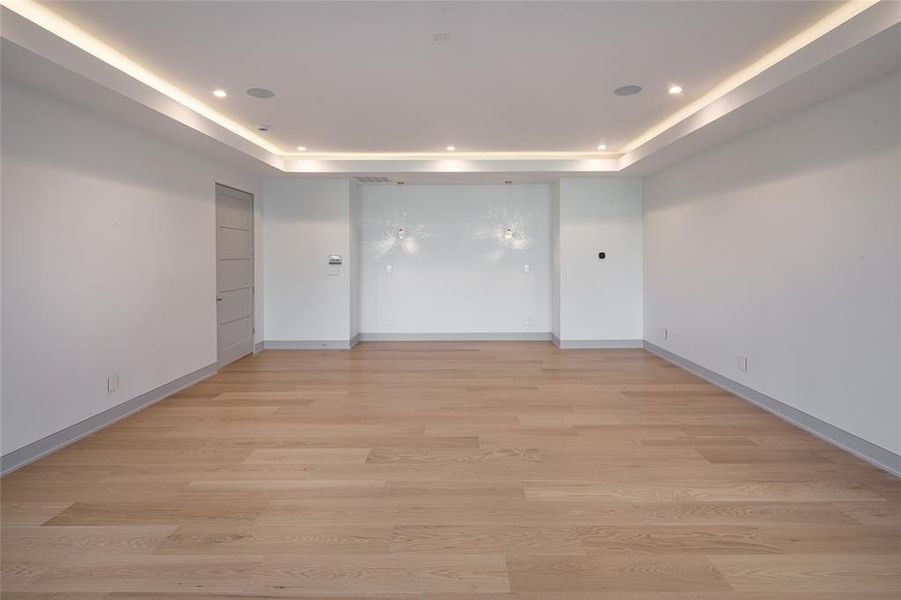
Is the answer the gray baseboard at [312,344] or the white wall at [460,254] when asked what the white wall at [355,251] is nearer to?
the white wall at [460,254]

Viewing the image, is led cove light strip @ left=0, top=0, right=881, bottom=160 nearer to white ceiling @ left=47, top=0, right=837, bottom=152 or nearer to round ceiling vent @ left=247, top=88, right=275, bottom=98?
white ceiling @ left=47, top=0, right=837, bottom=152

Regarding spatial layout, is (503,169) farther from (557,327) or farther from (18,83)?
(18,83)

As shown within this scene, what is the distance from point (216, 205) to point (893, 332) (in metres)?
6.70

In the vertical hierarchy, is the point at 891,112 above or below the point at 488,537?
above

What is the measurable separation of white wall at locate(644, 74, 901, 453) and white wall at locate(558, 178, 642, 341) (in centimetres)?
154

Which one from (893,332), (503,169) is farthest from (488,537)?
(503,169)

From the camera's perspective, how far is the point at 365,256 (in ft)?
28.1

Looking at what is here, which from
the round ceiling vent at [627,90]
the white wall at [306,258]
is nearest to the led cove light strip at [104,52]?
the white wall at [306,258]

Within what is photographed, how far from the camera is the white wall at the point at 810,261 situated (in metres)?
3.39

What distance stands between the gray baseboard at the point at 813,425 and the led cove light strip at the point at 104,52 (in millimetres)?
5962

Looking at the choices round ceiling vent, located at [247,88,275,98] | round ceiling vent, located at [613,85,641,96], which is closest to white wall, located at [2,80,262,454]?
round ceiling vent, located at [247,88,275,98]

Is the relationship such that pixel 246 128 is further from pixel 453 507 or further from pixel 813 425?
pixel 813 425

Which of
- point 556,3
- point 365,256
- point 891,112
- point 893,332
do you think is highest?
point 556,3

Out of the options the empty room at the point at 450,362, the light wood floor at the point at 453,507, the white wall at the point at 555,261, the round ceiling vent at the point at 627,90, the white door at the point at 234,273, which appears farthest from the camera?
the white wall at the point at 555,261
